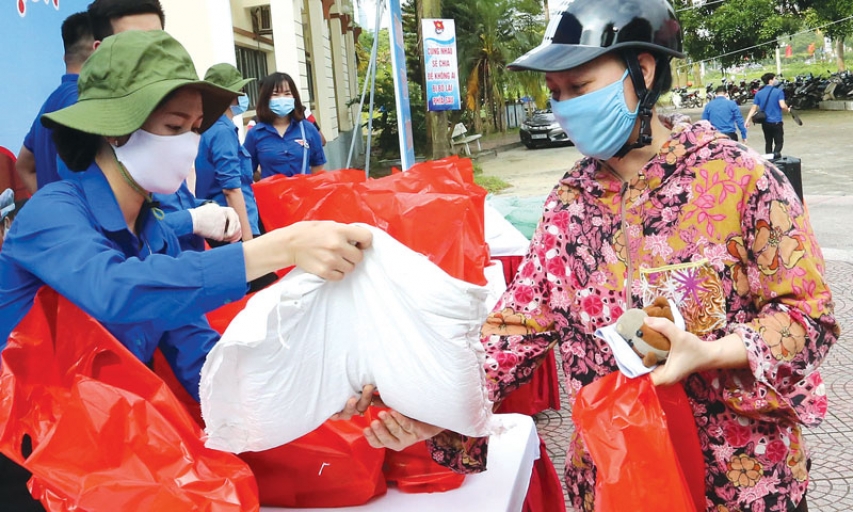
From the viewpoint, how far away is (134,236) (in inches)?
66.7

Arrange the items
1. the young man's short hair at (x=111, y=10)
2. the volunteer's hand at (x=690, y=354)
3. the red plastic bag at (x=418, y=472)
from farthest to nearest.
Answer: the young man's short hair at (x=111, y=10), the red plastic bag at (x=418, y=472), the volunteer's hand at (x=690, y=354)

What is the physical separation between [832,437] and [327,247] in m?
3.30

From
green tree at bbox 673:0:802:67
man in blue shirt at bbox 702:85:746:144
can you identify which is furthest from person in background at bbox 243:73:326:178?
green tree at bbox 673:0:802:67

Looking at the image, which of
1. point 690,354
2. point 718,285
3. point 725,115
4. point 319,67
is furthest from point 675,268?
point 319,67

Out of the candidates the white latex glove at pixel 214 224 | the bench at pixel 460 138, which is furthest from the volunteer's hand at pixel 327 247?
the bench at pixel 460 138

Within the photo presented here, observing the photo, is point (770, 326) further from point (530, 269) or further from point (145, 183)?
point (145, 183)

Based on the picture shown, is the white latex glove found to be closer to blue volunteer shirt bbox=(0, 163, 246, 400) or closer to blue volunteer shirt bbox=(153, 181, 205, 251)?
blue volunteer shirt bbox=(153, 181, 205, 251)

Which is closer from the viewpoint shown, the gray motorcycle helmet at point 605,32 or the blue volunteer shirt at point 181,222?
the gray motorcycle helmet at point 605,32

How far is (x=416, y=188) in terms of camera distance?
3400 millimetres

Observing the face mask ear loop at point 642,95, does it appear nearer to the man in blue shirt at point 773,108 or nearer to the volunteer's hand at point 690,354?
the volunteer's hand at point 690,354

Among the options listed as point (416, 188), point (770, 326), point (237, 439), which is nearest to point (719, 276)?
point (770, 326)

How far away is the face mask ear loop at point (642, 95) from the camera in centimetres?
149

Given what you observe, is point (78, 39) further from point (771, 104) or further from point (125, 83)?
point (771, 104)

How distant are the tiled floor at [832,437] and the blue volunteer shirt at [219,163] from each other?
217 cm
